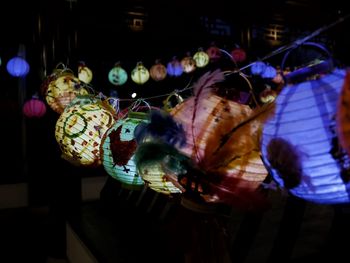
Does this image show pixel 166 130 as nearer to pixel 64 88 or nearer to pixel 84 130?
pixel 84 130

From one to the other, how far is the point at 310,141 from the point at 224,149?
0.41 m

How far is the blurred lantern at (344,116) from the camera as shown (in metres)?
1.09

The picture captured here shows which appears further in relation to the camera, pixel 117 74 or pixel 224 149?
pixel 117 74

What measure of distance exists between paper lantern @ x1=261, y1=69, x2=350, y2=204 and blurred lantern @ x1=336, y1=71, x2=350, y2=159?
19mm

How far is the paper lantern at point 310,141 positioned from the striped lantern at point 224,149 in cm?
21

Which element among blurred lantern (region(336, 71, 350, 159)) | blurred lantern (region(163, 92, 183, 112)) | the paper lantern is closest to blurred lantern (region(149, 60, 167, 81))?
blurred lantern (region(163, 92, 183, 112))

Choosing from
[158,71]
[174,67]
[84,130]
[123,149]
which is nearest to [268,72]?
[174,67]

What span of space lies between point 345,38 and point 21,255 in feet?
19.6

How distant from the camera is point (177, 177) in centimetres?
172

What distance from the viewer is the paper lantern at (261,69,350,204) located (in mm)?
1135

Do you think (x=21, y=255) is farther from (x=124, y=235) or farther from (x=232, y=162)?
(x=232, y=162)

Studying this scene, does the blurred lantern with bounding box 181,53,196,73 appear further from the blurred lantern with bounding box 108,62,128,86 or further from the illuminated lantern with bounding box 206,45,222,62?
the blurred lantern with bounding box 108,62,128,86

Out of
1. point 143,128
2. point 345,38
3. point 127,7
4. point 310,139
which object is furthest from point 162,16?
point 310,139

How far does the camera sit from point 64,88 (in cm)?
398
